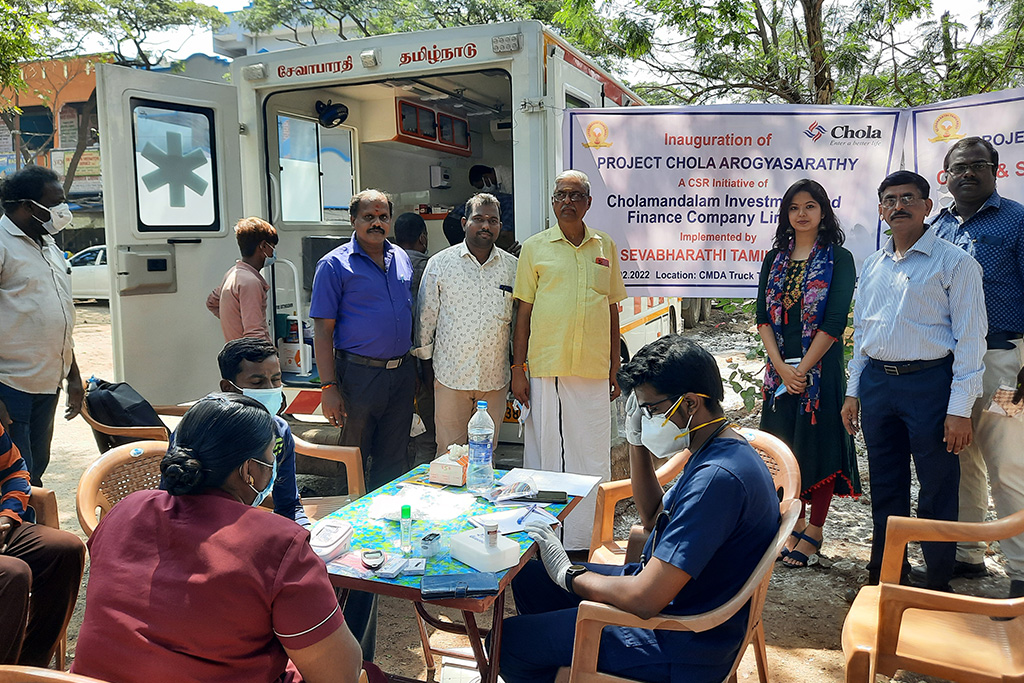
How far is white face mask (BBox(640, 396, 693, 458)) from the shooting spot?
216 cm

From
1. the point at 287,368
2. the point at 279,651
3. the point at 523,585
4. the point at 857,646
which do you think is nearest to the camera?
the point at 279,651

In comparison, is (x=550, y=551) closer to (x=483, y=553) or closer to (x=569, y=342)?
(x=483, y=553)

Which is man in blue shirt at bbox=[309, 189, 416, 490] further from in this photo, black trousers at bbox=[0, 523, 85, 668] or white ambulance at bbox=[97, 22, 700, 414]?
black trousers at bbox=[0, 523, 85, 668]

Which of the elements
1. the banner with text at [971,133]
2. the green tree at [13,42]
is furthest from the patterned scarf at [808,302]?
the green tree at [13,42]

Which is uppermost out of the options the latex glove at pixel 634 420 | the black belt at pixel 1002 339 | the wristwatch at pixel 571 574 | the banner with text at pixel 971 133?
the banner with text at pixel 971 133

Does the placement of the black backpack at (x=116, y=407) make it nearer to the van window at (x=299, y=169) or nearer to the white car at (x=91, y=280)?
the van window at (x=299, y=169)

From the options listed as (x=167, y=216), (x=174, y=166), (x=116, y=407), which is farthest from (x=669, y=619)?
(x=174, y=166)

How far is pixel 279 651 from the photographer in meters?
1.63

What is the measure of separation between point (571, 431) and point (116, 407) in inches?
89.7

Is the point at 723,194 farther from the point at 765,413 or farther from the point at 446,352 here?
the point at 446,352

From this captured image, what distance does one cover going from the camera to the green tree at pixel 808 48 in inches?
299

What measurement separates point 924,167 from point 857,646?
2892mm

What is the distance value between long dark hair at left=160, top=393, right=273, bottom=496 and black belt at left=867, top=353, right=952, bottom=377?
8.87ft

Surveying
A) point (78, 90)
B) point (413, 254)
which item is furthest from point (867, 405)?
point (78, 90)
